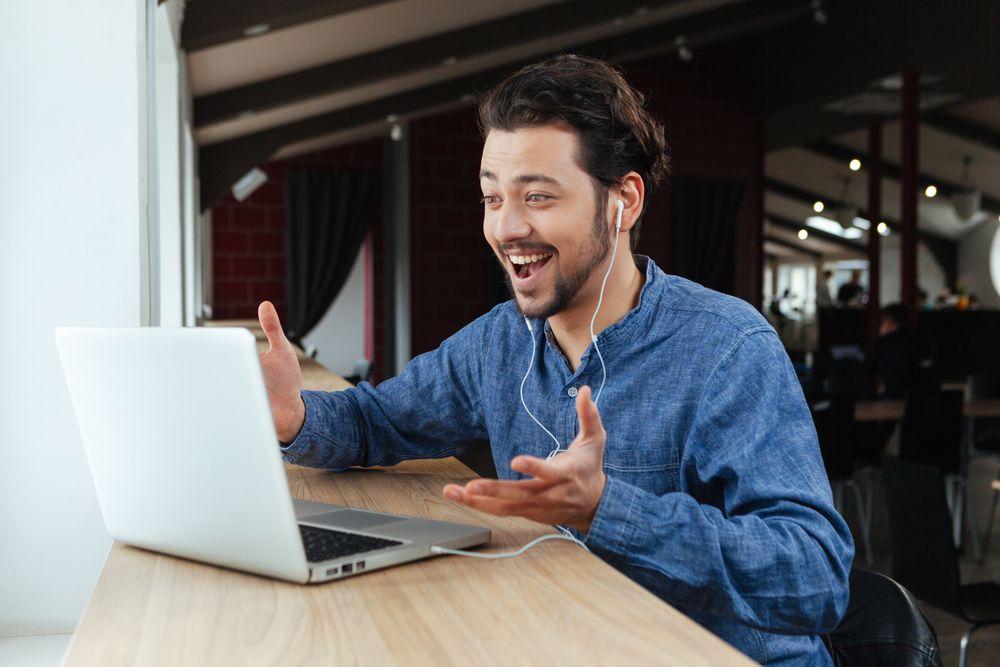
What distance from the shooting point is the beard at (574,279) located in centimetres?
149

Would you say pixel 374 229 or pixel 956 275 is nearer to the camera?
pixel 374 229

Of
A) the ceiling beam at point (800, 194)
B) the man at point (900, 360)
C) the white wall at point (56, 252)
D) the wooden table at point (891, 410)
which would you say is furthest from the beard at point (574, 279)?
the ceiling beam at point (800, 194)

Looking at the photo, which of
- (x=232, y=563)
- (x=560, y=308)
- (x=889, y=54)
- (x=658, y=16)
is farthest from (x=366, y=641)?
(x=889, y=54)

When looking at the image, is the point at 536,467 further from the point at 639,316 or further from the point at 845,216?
the point at 845,216

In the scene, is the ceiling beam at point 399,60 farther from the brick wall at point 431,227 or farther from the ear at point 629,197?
the ear at point 629,197

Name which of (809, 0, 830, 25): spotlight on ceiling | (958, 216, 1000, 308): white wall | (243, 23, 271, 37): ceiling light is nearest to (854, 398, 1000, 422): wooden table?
(243, 23, 271, 37): ceiling light

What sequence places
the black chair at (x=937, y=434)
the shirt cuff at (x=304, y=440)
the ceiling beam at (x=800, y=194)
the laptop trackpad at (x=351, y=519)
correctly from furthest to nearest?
the ceiling beam at (x=800, y=194) → the black chair at (x=937, y=434) → the shirt cuff at (x=304, y=440) → the laptop trackpad at (x=351, y=519)

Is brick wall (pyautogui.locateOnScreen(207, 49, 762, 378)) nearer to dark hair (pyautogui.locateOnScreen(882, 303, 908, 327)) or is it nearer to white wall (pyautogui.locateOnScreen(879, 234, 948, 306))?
dark hair (pyautogui.locateOnScreen(882, 303, 908, 327))

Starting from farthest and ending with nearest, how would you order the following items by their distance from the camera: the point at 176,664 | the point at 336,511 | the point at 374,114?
1. the point at 374,114
2. the point at 336,511
3. the point at 176,664

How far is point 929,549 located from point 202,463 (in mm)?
2264

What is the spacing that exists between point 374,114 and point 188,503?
276 inches

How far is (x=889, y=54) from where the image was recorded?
29.3 ft

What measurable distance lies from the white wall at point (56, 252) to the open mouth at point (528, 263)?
0.69 meters

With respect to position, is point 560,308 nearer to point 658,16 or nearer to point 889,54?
point 658,16
